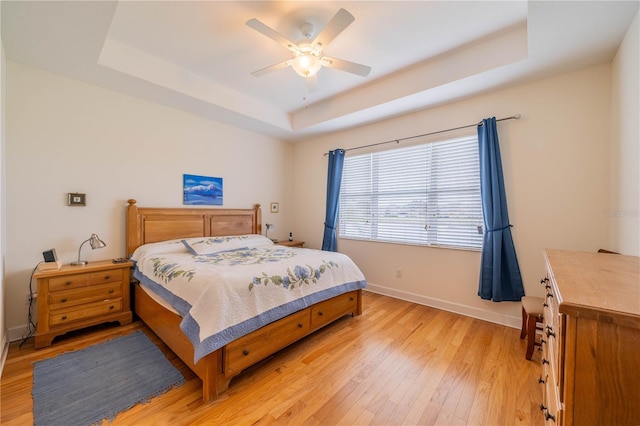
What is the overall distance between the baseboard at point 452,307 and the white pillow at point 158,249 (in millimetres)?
2718

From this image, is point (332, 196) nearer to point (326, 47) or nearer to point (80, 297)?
point (326, 47)

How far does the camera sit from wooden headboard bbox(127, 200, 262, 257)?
2.95 metres

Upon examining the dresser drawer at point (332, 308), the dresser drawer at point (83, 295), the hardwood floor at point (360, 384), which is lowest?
the hardwood floor at point (360, 384)

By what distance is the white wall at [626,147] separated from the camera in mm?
1696

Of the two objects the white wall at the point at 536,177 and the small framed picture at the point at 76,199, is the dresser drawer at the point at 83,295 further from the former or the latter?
the white wall at the point at 536,177

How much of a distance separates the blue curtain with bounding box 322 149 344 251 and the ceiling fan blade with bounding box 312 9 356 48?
7.07ft

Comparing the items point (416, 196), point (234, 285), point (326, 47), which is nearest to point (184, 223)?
point (234, 285)

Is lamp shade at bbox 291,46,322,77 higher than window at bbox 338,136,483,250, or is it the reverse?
lamp shade at bbox 291,46,322,77

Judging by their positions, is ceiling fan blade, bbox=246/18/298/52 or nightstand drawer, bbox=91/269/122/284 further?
nightstand drawer, bbox=91/269/122/284

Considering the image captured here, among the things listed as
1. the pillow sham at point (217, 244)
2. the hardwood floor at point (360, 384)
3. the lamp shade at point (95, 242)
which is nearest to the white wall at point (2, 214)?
the hardwood floor at point (360, 384)

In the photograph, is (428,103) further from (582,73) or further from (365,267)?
(365,267)

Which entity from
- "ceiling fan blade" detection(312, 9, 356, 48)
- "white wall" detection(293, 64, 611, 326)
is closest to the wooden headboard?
"white wall" detection(293, 64, 611, 326)

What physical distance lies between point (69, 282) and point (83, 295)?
0.57 ft

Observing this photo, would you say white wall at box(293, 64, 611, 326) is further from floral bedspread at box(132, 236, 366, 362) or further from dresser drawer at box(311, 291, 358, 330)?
floral bedspread at box(132, 236, 366, 362)
